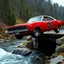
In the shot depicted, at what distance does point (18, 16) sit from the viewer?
86938mm

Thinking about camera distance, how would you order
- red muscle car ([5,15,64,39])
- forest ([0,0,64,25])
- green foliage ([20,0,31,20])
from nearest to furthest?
red muscle car ([5,15,64,39]) < forest ([0,0,64,25]) < green foliage ([20,0,31,20])

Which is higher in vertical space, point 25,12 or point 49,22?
point 49,22

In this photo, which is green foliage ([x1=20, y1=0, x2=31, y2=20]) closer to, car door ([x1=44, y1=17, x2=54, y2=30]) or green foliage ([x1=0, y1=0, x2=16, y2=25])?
green foliage ([x1=0, y1=0, x2=16, y2=25])

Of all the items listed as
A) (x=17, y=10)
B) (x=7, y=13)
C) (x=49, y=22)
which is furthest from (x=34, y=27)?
(x=17, y=10)

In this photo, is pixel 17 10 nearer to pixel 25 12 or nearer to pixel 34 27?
pixel 25 12

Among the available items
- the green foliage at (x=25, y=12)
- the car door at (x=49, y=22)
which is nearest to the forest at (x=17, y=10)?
the green foliage at (x=25, y=12)

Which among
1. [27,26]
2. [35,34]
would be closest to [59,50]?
[35,34]

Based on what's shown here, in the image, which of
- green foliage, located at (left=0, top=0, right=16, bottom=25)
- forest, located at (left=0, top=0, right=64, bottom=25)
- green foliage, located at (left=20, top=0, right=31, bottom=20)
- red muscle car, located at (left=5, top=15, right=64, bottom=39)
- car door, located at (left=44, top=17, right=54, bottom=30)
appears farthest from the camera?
green foliage, located at (left=20, top=0, right=31, bottom=20)

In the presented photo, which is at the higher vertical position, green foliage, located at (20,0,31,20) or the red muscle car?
the red muscle car

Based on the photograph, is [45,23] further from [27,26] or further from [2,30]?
[2,30]

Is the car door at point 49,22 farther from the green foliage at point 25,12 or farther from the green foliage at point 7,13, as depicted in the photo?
the green foliage at point 25,12

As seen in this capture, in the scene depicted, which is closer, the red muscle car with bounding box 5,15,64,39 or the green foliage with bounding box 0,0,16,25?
the red muscle car with bounding box 5,15,64,39

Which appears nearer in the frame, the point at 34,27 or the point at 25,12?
the point at 34,27

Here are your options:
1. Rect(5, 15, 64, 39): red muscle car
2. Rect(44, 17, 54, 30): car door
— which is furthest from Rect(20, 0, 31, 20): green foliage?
Rect(44, 17, 54, 30): car door
